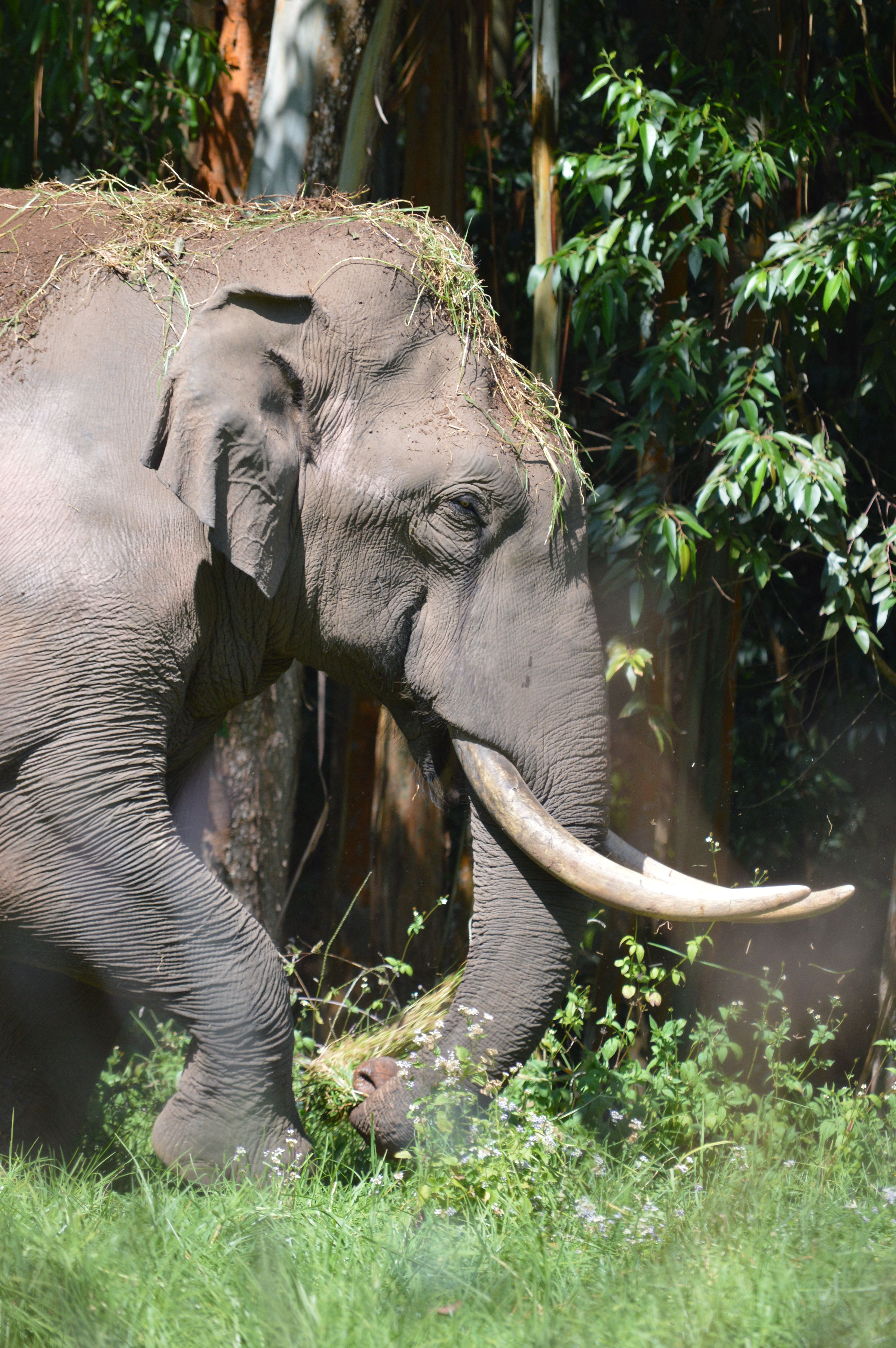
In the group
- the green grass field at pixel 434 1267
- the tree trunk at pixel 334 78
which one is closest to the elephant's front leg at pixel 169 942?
the green grass field at pixel 434 1267

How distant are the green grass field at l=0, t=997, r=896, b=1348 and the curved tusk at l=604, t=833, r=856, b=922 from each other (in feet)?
1.93

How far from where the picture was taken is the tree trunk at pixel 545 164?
4.79m

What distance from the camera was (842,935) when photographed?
5844 millimetres

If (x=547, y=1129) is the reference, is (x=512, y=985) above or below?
above

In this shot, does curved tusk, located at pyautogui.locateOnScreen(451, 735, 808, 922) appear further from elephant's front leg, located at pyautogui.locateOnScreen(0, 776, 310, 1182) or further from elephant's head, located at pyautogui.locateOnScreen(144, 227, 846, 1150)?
elephant's front leg, located at pyautogui.locateOnScreen(0, 776, 310, 1182)

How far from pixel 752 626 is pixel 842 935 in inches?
58.7

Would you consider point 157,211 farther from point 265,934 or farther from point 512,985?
point 512,985

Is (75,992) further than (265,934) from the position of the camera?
Yes

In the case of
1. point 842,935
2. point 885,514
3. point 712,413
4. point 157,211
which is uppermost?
point 157,211

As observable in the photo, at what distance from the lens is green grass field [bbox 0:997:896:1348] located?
7.09 ft

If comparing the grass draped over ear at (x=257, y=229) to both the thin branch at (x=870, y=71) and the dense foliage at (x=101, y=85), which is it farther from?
the thin branch at (x=870, y=71)

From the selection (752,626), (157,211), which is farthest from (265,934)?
(752,626)

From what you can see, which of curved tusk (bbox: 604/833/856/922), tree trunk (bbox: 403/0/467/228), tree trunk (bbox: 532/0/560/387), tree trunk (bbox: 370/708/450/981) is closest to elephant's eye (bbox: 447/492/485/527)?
curved tusk (bbox: 604/833/856/922)

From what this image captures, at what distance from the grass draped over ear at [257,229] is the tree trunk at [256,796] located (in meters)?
2.08
